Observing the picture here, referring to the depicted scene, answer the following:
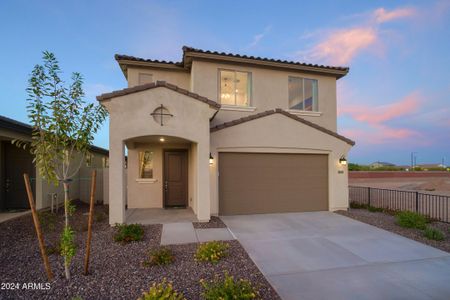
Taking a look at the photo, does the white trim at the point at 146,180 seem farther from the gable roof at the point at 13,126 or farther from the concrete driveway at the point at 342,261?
the concrete driveway at the point at 342,261

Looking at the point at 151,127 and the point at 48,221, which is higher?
the point at 151,127

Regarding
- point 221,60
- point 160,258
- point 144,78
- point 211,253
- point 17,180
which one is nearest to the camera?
point 160,258

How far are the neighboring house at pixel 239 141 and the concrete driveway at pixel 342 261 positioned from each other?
6.07 feet

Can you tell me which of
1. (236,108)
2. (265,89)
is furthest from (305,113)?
(236,108)

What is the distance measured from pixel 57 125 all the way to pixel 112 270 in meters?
2.83

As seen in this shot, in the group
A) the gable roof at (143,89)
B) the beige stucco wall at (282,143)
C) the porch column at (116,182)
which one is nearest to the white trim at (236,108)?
the beige stucco wall at (282,143)

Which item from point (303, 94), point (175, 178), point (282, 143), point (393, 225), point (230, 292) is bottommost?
point (393, 225)

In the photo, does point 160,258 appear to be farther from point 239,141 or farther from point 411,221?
point 411,221

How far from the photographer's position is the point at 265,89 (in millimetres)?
10094

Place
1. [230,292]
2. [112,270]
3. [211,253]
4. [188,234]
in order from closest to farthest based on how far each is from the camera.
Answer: [230,292] < [112,270] < [211,253] < [188,234]

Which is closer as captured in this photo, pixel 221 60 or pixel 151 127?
pixel 151 127

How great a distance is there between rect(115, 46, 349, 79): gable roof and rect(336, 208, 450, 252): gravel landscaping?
22.6 ft

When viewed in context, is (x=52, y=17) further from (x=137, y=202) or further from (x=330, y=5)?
(x=330, y=5)

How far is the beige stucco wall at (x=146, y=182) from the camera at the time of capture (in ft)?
30.7
